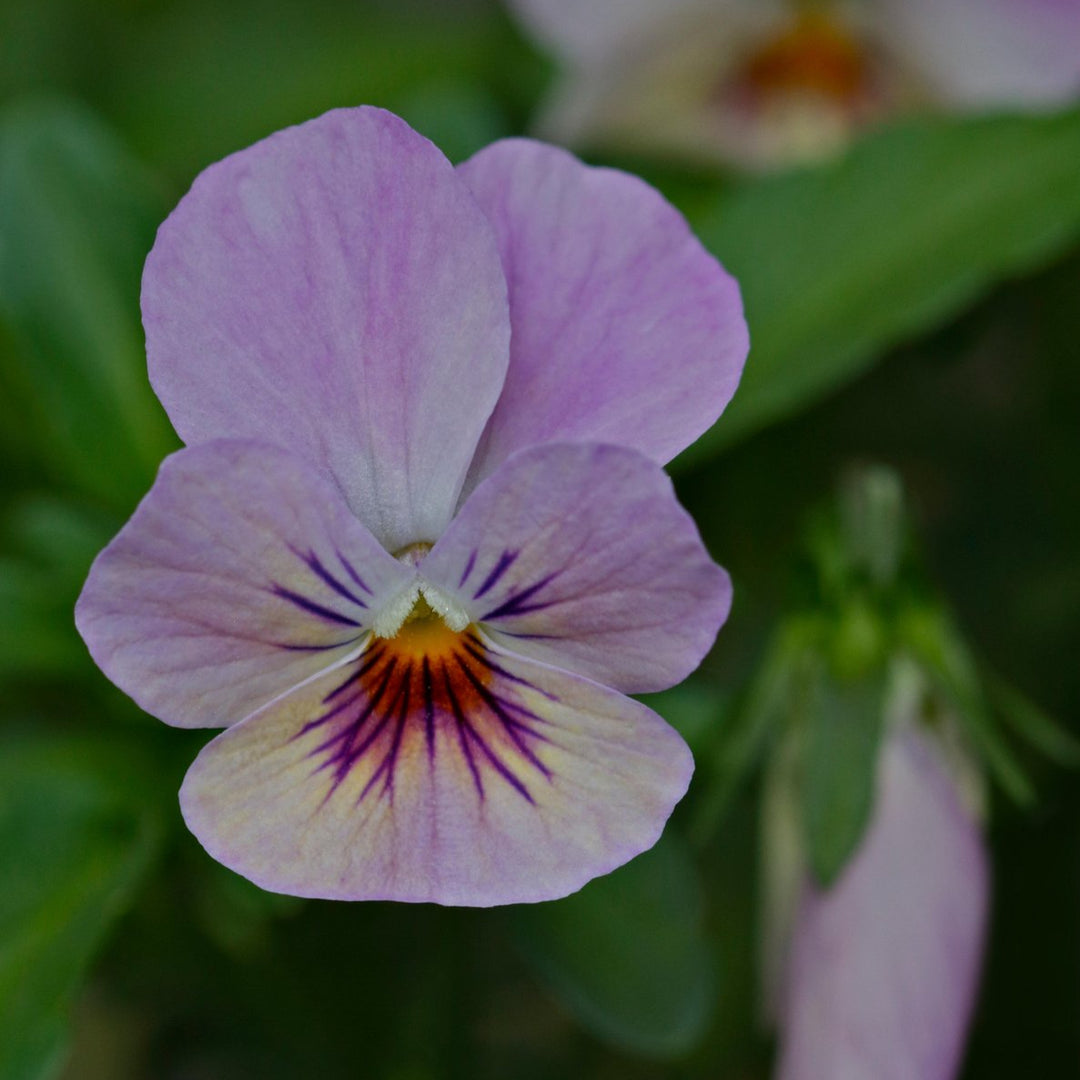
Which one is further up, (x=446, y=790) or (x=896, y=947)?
(x=446, y=790)

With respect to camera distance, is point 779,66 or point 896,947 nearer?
point 896,947

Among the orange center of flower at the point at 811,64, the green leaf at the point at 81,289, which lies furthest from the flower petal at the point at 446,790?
the orange center of flower at the point at 811,64

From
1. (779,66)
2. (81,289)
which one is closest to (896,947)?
(81,289)

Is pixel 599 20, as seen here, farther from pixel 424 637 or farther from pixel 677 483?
pixel 424 637

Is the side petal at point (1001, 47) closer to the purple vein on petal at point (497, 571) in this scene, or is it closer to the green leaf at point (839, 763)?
the green leaf at point (839, 763)

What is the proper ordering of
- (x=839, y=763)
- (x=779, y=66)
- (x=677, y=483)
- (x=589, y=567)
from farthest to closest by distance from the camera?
1. (x=779, y=66)
2. (x=677, y=483)
3. (x=839, y=763)
4. (x=589, y=567)

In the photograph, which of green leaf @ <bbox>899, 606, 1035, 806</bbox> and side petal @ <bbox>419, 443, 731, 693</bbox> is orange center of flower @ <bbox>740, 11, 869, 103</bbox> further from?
side petal @ <bbox>419, 443, 731, 693</bbox>

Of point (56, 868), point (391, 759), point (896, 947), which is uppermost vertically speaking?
point (391, 759)
